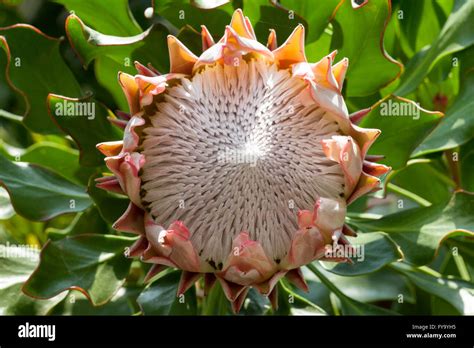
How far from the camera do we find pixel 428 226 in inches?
84.4

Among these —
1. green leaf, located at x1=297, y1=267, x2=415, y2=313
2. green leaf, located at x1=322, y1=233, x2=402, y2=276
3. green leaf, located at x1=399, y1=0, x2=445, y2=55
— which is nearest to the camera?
green leaf, located at x1=322, y1=233, x2=402, y2=276

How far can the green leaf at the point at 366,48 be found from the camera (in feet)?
7.07

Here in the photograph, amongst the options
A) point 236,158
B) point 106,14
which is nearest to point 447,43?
point 236,158

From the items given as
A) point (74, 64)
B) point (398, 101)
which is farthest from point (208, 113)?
point (74, 64)

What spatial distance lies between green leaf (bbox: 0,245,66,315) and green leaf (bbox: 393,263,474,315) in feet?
2.88

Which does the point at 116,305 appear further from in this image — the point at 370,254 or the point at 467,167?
the point at 467,167

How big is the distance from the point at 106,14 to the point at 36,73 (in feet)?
0.79

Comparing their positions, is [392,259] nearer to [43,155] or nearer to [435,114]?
[435,114]

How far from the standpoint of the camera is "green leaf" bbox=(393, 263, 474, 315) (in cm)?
214

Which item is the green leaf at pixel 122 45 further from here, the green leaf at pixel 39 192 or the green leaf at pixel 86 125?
the green leaf at pixel 39 192

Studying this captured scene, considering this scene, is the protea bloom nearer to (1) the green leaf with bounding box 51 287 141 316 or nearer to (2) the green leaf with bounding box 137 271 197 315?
(2) the green leaf with bounding box 137 271 197 315

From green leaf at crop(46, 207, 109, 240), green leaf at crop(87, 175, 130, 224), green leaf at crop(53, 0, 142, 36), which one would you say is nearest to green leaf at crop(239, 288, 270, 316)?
green leaf at crop(87, 175, 130, 224)

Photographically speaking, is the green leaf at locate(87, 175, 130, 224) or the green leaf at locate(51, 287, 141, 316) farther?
the green leaf at locate(51, 287, 141, 316)

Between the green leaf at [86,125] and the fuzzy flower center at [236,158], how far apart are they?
24 cm
